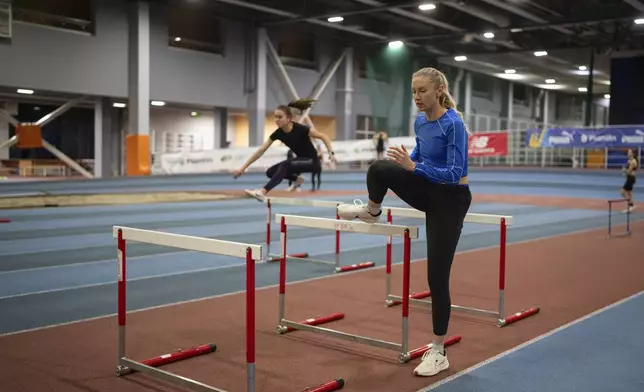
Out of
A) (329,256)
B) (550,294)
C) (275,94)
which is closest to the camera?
(550,294)

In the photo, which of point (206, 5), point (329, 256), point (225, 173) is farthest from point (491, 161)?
point (329, 256)

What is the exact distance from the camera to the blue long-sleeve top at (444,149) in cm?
395

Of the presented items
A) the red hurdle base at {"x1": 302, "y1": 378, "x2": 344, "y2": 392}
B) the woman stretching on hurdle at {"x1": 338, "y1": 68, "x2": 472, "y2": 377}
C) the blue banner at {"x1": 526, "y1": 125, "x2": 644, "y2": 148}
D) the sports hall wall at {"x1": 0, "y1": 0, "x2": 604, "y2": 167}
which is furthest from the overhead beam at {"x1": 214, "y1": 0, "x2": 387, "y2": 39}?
the red hurdle base at {"x1": 302, "y1": 378, "x2": 344, "y2": 392}

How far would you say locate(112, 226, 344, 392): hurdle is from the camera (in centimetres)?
354

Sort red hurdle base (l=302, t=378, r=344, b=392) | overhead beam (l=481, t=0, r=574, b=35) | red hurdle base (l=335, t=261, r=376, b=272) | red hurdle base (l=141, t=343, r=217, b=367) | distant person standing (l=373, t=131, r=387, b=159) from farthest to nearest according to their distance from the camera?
overhead beam (l=481, t=0, r=574, b=35), distant person standing (l=373, t=131, r=387, b=159), red hurdle base (l=335, t=261, r=376, b=272), red hurdle base (l=141, t=343, r=217, b=367), red hurdle base (l=302, t=378, r=344, b=392)

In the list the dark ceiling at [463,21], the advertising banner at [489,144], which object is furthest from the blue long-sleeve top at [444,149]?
the advertising banner at [489,144]

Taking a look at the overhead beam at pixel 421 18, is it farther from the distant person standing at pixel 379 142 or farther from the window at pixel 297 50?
the distant person standing at pixel 379 142

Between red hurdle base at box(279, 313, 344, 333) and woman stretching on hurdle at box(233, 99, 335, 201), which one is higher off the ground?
woman stretching on hurdle at box(233, 99, 335, 201)

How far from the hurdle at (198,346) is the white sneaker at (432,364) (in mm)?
565

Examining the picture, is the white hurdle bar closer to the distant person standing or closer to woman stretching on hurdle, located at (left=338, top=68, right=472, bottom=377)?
woman stretching on hurdle, located at (left=338, top=68, right=472, bottom=377)

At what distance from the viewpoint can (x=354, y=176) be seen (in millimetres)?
28234

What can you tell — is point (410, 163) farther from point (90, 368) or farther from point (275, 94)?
point (275, 94)

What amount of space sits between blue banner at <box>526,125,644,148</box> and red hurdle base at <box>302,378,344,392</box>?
22128 millimetres

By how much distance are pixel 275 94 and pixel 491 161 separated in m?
12.4
